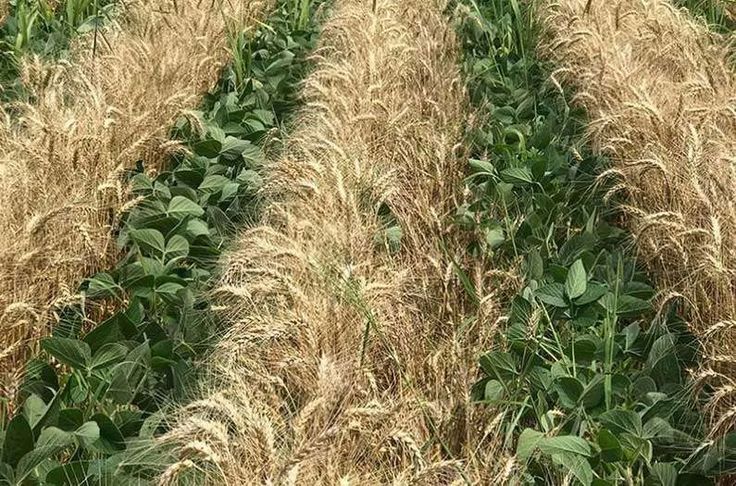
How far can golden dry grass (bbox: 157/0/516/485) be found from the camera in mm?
1554

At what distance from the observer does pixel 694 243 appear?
2.27 meters

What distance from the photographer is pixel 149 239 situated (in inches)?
98.7

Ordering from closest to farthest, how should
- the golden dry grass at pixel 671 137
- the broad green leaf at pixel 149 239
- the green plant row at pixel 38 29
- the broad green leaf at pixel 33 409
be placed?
1. the broad green leaf at pixel 33 409
2. the golden dry grass at pixel 671 137
3. the broad green leaf at pixel 149 239
4. the green plant row at pixel 38 29

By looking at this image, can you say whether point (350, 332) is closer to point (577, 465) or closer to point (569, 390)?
point (569, 390)

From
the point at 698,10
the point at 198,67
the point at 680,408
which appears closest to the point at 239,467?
the point at 680,408

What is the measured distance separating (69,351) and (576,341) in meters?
1.12

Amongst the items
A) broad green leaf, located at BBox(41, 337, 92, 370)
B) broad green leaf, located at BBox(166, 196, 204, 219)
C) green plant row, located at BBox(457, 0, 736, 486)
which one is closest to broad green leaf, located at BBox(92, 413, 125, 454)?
broad green leaf, located at BBox(41, 337, 92, 370)

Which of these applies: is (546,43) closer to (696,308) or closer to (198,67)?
(198,67)

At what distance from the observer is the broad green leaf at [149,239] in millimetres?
2494

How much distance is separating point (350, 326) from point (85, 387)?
0.58 meters

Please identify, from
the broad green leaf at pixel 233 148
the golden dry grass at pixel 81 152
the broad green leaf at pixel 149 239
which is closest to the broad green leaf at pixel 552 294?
the broad green leaf at pixel 149 239

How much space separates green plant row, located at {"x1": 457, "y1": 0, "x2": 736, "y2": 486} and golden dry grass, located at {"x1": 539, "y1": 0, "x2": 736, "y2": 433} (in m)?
0.08

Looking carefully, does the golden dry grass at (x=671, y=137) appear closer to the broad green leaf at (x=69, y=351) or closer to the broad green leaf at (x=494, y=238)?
the broad green leaf at (x=494, y=238)

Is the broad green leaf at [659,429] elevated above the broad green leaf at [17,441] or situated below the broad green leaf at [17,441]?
above
